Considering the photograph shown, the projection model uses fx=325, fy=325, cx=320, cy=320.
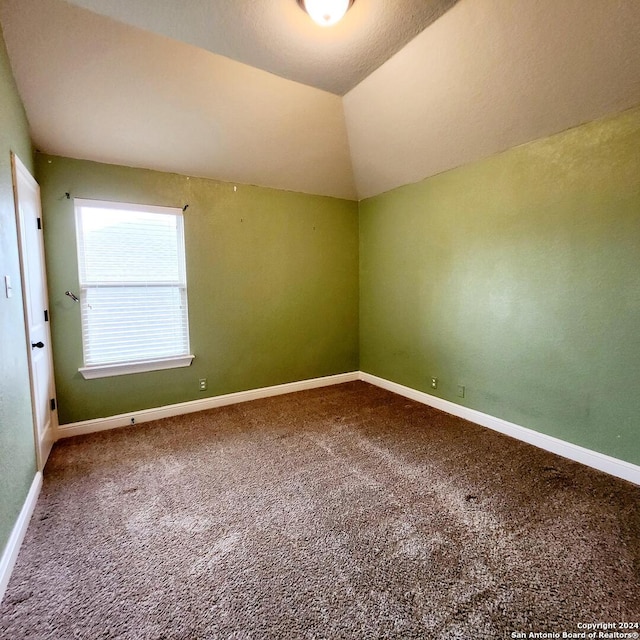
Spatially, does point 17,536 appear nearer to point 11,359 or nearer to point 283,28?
point 11,359

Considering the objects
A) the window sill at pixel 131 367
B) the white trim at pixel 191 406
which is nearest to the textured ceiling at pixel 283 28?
the window sill at pixel 131 367

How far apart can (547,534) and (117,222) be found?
3.87 meters

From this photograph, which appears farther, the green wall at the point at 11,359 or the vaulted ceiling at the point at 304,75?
the vaulted ceiling at the point at 304,75

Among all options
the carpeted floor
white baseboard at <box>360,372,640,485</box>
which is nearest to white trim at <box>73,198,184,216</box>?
the carpeted floor

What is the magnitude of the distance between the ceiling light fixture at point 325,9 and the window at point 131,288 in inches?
79.9

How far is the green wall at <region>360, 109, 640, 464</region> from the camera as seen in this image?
7.11 feet

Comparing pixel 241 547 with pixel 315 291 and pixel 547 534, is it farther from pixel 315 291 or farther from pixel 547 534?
pixel 315 291

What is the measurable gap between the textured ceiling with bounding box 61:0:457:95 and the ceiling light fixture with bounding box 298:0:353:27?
131 mm

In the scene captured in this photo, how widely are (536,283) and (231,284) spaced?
9.40ft

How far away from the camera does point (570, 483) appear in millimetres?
2129

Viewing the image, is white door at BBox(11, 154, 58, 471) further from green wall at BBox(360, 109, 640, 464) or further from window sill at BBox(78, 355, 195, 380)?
green wall at BBox(360, 109, 640, 464)

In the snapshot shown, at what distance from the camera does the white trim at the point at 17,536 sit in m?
1.41

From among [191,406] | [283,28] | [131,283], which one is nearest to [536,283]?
[283,28]

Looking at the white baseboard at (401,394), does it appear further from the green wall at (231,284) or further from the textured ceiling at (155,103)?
the textured ceiling at (155,103)
